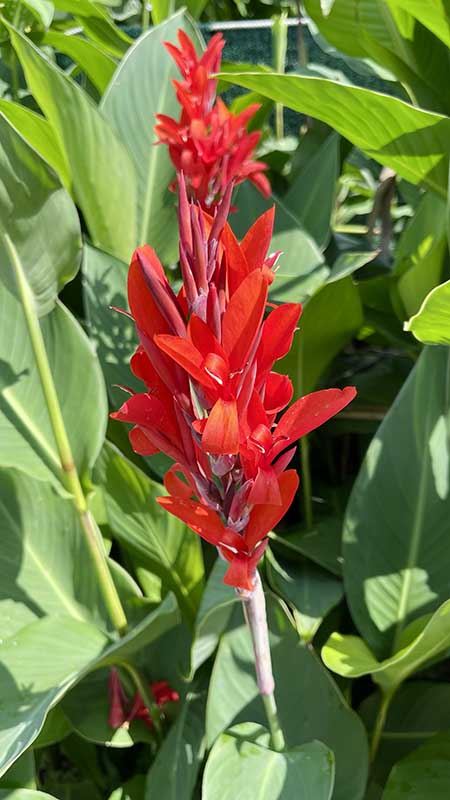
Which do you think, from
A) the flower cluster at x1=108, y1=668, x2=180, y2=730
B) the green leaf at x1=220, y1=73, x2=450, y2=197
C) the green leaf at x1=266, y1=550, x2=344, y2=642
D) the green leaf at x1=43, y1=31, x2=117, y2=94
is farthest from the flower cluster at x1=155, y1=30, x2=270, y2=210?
the flower cluster at x1=108, y1=668, x2=180, y2=730

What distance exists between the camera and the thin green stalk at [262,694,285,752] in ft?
1.95

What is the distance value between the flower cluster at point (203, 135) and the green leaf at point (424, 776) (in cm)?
62

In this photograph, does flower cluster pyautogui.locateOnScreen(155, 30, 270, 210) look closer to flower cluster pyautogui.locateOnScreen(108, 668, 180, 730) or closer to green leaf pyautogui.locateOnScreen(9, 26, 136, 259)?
green leaf pyautogui.locateOnScreen(9, 26, 136, 259)

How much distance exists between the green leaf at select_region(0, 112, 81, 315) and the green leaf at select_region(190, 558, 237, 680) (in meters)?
0.32

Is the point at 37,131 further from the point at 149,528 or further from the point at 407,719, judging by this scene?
the point at 407,719

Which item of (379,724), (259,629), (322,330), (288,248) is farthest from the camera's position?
(288,248)

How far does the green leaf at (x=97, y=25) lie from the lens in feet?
3.49

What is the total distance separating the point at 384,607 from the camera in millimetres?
790

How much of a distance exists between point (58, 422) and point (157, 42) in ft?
1.98

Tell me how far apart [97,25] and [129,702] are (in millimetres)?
990

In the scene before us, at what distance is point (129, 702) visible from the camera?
826 mm

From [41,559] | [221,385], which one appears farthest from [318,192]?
[221,385]

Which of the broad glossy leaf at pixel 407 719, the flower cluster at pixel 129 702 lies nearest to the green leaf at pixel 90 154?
the flower cluster at pixel 129 702

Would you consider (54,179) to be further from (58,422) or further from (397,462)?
(397,462)
